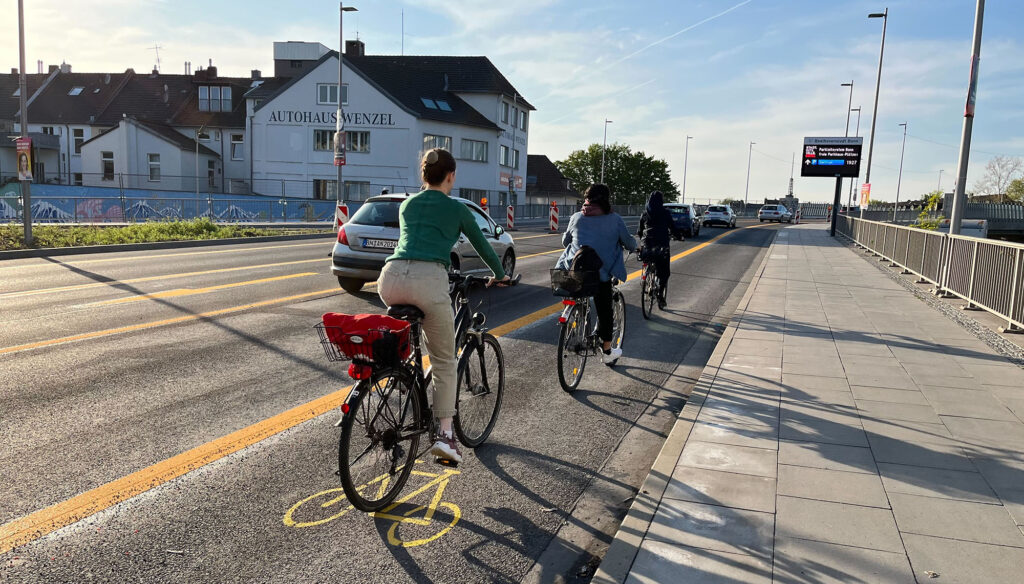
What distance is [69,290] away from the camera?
424 inches

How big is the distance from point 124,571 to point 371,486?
119cm

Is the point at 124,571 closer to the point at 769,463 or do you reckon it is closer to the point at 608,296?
the point at 769,463

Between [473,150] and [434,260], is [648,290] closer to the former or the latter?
[434,260]

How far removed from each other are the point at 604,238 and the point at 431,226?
3122mm

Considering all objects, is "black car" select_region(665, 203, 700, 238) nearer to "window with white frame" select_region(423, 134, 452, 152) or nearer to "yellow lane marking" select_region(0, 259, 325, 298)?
"yellow lane marking" select_region(0, 259, 325, 298)

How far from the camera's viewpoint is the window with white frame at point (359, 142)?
48469mm

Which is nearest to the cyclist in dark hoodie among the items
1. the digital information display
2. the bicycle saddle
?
the bicycle saddle

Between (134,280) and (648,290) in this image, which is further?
(134,280)

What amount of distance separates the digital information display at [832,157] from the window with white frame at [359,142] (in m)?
28.1

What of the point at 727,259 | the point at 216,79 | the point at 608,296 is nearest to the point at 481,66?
the point at 216,79

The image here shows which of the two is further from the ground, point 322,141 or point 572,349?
point 322,141

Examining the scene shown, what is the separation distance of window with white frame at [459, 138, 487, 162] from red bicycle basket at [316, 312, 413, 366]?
48301 millimetres

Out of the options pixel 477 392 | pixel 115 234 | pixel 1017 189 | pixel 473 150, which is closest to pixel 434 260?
pixel 477 392

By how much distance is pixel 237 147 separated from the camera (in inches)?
2074
